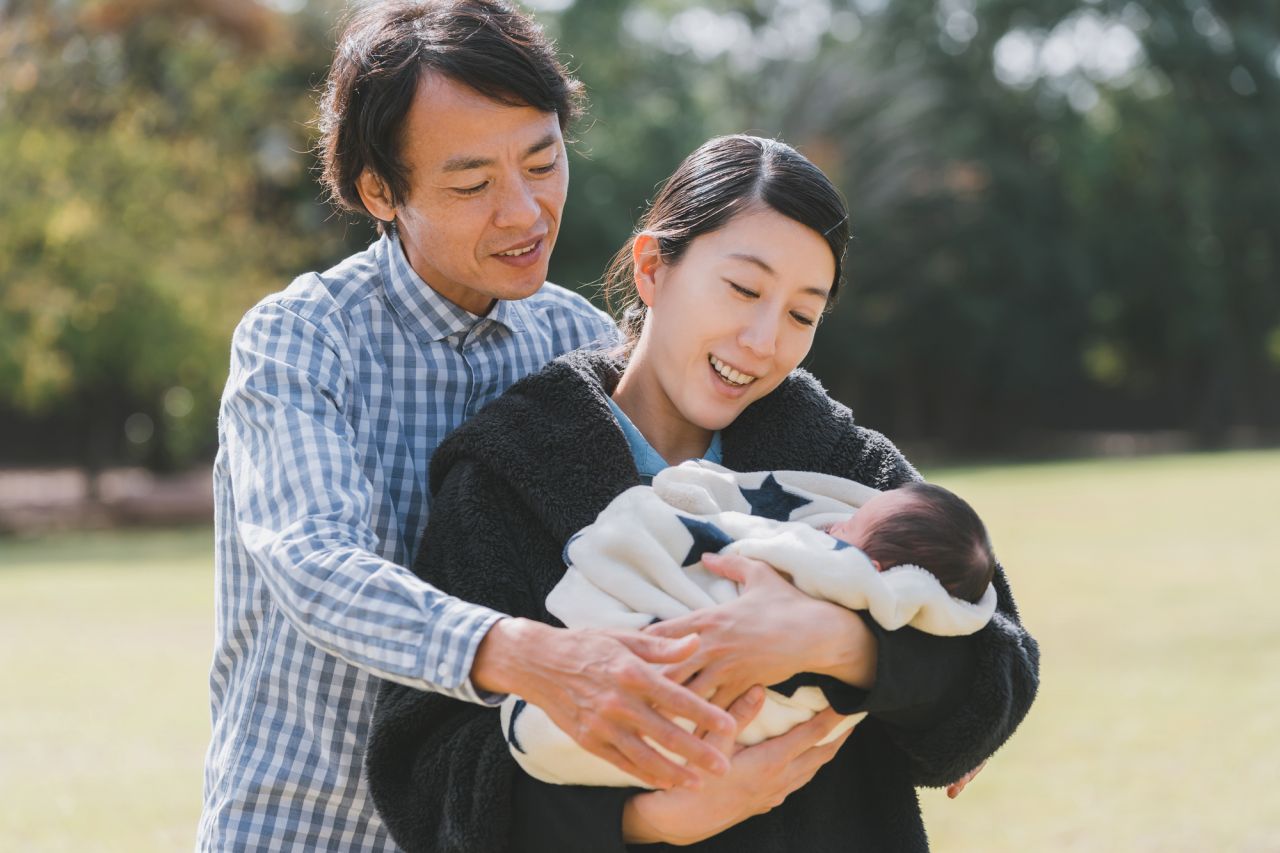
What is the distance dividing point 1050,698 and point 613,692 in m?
7.58

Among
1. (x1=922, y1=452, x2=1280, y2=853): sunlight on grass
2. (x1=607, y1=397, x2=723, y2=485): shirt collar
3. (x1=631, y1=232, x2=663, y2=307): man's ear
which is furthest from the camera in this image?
(x1=922, y1=452, x2=1280, y2=853): sunlight on grass

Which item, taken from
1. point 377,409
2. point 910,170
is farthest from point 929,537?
point 910,170

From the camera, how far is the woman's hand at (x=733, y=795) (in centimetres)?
190

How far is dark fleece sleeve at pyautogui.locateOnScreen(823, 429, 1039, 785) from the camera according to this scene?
1.97m

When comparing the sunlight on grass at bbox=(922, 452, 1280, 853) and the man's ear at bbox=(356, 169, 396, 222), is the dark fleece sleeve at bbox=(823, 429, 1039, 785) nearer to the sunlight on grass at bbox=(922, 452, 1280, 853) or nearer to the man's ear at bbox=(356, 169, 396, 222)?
the man's ear at bbox=(356, 169, 396, 222)

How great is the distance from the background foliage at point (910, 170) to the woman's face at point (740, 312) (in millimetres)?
21881

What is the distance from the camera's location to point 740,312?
2.24 metres

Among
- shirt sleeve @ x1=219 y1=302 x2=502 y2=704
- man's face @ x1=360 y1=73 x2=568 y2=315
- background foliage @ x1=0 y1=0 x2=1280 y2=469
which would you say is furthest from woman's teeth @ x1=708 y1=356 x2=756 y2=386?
background foliage @ x1=0 y1=0 x2=1280 y2=469

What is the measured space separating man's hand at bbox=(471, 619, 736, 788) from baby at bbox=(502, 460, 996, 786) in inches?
4.0

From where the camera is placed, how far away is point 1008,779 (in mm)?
6957

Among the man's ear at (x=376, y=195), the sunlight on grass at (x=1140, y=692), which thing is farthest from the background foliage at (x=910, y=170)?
the man's ear at (x=376, y=195)

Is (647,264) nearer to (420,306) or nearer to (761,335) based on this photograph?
(761,335)

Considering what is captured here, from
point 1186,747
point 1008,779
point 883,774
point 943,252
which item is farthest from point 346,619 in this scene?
point 943,252

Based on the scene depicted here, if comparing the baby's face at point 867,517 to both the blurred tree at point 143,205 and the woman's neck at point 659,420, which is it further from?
the blurred tree at point 143,205
